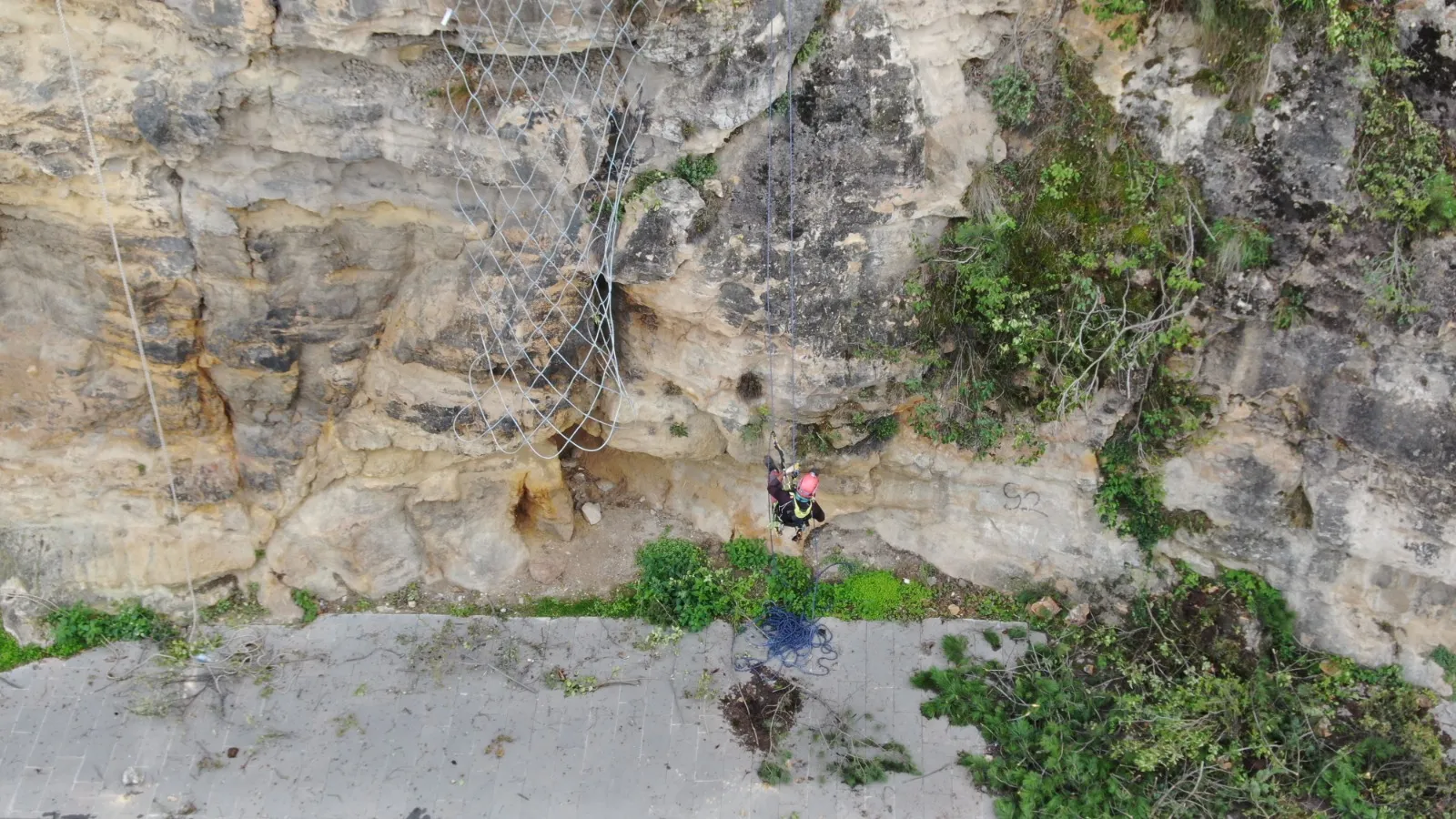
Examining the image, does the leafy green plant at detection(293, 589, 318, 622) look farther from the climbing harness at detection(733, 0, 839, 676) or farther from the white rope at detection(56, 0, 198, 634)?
the climbing harness at detection(733, 0, 839, 676)

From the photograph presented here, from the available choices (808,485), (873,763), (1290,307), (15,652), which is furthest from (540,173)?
(15,652)

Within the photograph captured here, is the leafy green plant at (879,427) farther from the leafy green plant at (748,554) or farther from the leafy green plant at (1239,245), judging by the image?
the leafy green plant at (1239,245)

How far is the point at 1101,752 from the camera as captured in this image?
7.81 meters

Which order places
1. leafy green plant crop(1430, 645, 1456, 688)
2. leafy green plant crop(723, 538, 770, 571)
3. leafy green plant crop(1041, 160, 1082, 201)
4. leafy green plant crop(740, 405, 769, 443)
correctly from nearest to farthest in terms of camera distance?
leafy green plant crop(1041, 160, 1082, 201) → leafy green plant crop(1430, 645, 1456, 688) → leafy green plant crop(740, 405, 769, 443) → leafy green plant crop(723, 538, 770, 571)

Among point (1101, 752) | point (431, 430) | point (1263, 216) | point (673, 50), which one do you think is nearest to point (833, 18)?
point (673, 50)

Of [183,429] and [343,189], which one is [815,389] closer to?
[343,189]

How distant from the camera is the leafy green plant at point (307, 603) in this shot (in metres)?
9.08

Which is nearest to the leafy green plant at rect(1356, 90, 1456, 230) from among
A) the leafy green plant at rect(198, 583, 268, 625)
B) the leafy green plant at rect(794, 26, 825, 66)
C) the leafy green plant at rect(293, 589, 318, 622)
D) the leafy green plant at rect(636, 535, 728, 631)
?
the leafy green plant at rect(794, 26, 825, 66)

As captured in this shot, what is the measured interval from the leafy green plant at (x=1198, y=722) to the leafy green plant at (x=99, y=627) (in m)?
6.88

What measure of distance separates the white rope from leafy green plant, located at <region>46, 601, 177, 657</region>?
1.04 ft

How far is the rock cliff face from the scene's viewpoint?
6.84 m

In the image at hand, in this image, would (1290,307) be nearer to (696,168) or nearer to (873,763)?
(696,168)

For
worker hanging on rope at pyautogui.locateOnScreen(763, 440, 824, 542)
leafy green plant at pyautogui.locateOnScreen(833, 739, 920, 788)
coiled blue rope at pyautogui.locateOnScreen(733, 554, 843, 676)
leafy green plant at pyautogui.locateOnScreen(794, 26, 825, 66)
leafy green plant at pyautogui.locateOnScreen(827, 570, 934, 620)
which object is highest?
leafy green plant at pyautogui.locateOnScreen(794, 26, 825, 66)

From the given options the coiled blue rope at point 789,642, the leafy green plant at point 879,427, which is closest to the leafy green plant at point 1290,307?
the leafy green plant at point 879,427
